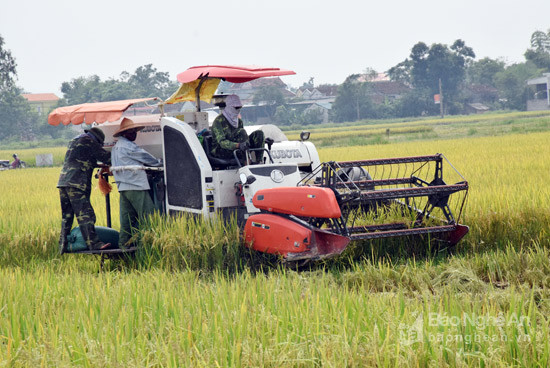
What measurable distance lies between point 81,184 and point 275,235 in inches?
105

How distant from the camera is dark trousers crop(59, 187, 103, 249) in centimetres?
845

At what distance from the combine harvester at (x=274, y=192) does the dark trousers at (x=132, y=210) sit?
0.98 ft

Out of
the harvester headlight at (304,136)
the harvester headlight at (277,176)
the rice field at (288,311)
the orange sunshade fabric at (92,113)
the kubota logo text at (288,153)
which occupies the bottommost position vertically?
the rice field at (288,311)

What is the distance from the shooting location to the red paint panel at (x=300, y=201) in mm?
6754

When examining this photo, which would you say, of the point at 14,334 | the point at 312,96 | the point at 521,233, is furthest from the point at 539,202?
the point at 312,96

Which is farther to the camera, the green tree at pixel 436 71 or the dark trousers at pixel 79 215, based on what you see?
the green tree at pixel 436 71

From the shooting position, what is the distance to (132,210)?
340 inches

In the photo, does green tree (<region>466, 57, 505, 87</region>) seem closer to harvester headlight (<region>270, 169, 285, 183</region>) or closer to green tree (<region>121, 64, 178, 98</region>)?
green tree (<region>121, 64, 178, 98</region>)

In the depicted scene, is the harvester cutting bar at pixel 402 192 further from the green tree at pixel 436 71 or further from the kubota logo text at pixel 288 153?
the green tree at pixel 436 71

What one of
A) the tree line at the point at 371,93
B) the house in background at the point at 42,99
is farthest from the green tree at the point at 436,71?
the house in background at the point at 42,99

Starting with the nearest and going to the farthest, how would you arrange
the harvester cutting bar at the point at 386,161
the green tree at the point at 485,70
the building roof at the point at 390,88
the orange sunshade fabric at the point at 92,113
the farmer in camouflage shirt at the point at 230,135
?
the harvester cutting bar at the point at 386,161 < the farmer in camouflage shirt at the point at 230,135 < the orange sunshade fabric at the point at 92,113 < the building roof at the point at 390,88 < the green tree at the point at 485,70

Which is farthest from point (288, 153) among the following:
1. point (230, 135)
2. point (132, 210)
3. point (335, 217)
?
point (335, 217)

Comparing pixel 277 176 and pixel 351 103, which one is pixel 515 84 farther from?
pixel 277 176

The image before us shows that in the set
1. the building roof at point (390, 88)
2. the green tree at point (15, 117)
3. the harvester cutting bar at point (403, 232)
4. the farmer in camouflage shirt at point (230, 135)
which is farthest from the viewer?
the building roof at point (390, 88)
